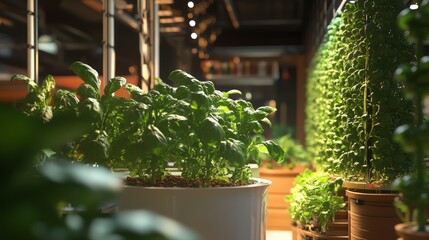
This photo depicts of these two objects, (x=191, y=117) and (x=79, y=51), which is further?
(x=79, y=51)

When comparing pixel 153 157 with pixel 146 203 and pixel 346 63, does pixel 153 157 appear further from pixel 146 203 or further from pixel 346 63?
pixel 346 63

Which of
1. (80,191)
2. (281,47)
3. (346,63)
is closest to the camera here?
(80,191)

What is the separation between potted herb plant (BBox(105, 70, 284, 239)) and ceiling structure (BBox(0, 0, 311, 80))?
2.27 meters

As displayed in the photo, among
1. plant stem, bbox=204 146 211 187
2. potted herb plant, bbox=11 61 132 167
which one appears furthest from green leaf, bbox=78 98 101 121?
plant stem, bbox=204 146 211 187

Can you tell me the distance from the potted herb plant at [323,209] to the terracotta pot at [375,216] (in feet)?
1.36

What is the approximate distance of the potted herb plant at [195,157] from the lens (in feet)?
7.04

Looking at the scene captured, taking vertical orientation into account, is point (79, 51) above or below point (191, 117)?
above

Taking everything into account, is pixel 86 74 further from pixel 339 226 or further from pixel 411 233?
pixel 411 233

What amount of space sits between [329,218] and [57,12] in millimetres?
5489

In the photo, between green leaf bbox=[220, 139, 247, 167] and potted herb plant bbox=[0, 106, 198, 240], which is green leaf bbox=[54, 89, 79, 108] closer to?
green leaf bbox=[220, 139, 247, 167]

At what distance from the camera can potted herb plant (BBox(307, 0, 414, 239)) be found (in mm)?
2510

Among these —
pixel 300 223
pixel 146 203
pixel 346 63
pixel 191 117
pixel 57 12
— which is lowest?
pixel 300 223

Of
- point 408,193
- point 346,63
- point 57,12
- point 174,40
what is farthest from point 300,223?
point 57,12

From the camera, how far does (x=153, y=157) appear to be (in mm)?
2258
